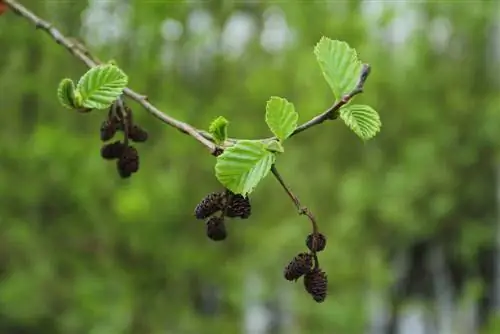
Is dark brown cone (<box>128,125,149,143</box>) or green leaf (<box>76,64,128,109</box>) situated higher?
dark brown cone (<box>128,125,149,143</box>)

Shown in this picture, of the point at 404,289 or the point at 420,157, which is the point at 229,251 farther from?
Answer: the point at 404,289

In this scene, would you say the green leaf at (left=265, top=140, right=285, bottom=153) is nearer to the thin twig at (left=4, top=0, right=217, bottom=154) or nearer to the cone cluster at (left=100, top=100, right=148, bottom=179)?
the thin twig at (left=4, top=0, right=217, bottom=154)

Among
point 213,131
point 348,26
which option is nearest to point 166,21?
point 348,26

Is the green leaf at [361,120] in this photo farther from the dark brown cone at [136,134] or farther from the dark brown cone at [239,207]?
the dark brown cone at [136,134]

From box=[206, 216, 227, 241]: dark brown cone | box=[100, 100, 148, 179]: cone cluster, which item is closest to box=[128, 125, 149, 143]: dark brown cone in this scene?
box=[100, 100, 148, 179]: cone cluster

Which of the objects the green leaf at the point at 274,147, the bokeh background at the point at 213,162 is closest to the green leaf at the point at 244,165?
the green leaf at the point at 274,147

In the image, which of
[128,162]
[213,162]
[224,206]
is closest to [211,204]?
[224,206]
